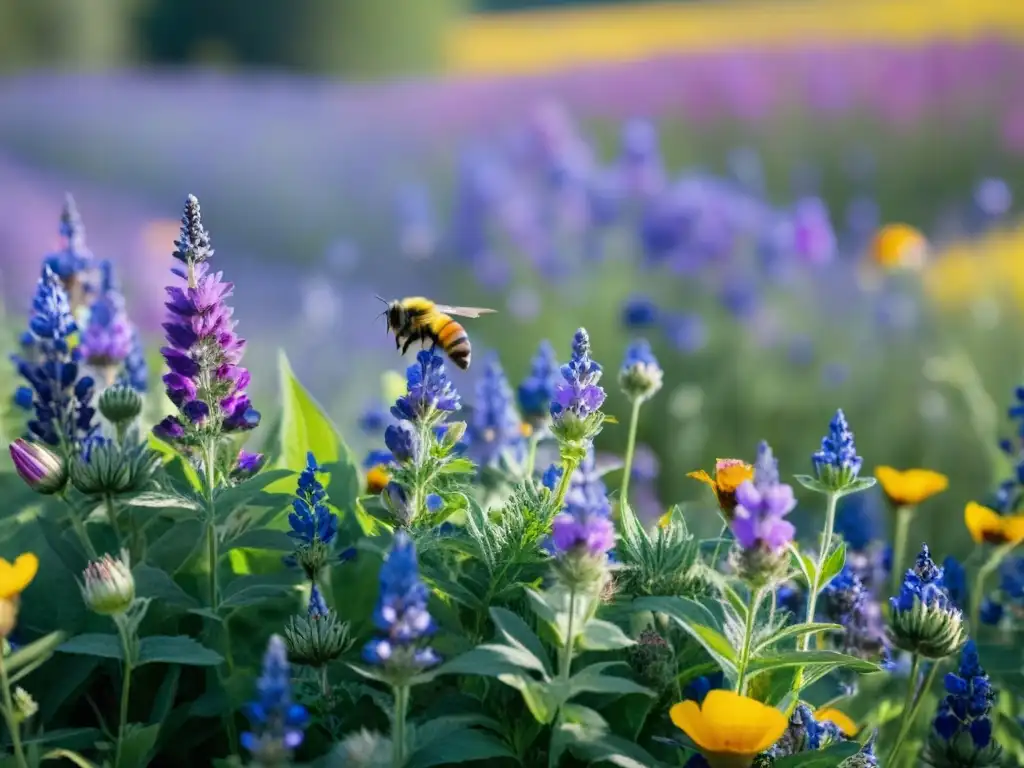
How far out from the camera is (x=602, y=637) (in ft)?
3.23

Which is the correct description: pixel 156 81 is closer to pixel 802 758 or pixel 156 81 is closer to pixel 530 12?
pixel 530 12

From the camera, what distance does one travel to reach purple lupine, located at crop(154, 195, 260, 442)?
3.51 ft

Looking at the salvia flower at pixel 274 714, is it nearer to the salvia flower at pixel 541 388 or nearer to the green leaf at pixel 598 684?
the green leaf at pixel 598 684

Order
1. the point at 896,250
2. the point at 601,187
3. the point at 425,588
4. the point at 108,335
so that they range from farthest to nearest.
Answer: the point at 601,187 → the point at 896,250 → the point at 108,335 → the point at 425,588

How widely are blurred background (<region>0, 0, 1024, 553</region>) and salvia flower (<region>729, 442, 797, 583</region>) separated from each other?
1399mm

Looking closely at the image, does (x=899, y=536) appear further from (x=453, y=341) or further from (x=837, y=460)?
(x=453, y=341)

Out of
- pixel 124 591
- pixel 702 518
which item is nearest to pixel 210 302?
pixel 124 591

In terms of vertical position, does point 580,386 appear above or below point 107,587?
above

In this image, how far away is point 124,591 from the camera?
943mm

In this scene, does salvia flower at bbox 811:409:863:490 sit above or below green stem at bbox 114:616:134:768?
above

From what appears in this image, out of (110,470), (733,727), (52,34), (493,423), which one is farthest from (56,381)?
(52,34)

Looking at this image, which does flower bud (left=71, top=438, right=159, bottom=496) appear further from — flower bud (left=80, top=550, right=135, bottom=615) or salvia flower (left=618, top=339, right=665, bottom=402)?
salvia flower (left=618, top=339, right=665, bottom=402)

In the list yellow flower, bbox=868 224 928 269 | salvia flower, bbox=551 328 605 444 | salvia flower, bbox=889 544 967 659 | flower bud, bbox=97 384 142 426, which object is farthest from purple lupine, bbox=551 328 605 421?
yellow flower, bbox=868 224 928 269

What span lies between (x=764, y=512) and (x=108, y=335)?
929mm
